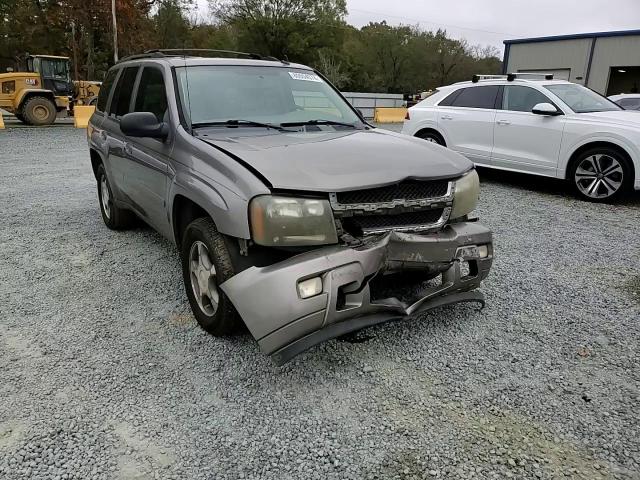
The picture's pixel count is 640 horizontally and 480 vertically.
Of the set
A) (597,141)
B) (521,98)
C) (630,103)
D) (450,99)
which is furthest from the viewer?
(630,103)

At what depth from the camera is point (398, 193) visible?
2.94 meters

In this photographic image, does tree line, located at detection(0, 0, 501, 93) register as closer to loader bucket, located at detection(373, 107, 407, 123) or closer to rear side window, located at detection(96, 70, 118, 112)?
loader bucket, located at detection(373, 107, 407, 123)

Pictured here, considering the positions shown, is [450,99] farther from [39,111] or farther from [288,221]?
[39,111]

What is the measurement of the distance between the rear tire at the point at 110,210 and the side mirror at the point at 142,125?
1.90m

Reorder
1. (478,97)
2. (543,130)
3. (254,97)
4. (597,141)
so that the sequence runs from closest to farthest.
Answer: (254,97), (597,141), (543,130), (478,97)

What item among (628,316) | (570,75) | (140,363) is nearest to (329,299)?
(140,363)

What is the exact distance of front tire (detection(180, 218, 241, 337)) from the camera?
2.91 metres

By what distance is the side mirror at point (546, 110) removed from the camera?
7.29 m

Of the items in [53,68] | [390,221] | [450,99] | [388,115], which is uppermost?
[53,68]

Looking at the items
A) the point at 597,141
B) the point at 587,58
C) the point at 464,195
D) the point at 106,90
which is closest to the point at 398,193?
the point at 464,195

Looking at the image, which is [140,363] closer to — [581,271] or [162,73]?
[162,73]

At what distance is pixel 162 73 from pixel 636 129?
6.20 m

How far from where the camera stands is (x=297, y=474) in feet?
7.03

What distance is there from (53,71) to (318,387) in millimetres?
21413
